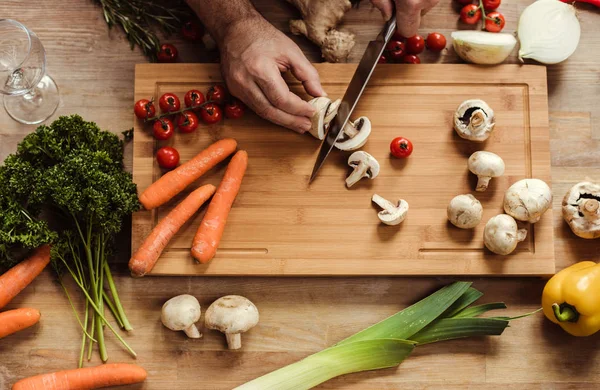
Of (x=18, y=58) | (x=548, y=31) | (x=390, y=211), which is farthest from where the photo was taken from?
(x=548, y=31)

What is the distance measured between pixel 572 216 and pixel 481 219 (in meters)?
0.37

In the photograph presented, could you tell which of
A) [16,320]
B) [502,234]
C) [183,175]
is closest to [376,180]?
[502,234]

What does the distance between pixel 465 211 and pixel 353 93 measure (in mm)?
646

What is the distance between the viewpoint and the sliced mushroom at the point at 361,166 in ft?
7.55

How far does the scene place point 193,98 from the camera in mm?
2330

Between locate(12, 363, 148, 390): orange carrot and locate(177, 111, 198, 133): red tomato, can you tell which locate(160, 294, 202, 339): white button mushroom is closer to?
locate(12, 363, 148, 390): orange carrot

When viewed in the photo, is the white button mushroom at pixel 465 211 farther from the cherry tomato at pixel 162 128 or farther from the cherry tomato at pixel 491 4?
the cherry tomato at pixel 162 128

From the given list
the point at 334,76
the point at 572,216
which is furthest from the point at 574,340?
the point at 334,76

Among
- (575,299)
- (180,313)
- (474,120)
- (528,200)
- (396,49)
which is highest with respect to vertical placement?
(396,49)

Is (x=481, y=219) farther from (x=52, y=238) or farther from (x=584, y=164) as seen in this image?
(x=52, y=238)

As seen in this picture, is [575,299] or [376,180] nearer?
[575,299]

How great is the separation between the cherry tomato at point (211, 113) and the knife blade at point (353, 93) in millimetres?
444

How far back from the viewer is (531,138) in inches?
94.1

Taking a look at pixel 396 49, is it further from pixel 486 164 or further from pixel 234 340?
pixel 234 340
